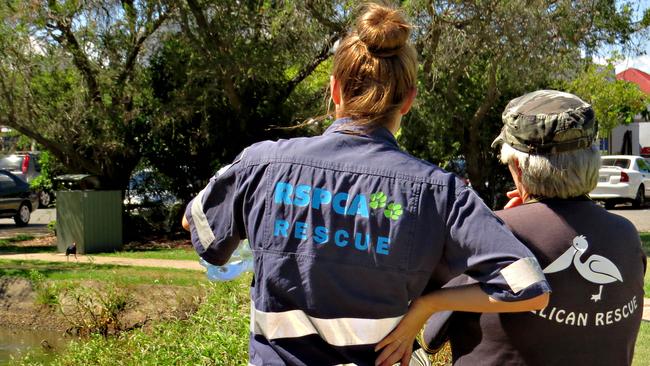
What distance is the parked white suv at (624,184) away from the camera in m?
23.4

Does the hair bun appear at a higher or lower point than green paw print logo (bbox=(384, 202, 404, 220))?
higher

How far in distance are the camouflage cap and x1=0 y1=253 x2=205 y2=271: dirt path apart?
9.55 metres

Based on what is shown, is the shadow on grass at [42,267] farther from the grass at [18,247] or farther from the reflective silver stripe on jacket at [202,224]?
the reflective silver stripe on jacket at [202,224]

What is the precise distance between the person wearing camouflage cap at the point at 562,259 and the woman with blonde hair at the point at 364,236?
206mm

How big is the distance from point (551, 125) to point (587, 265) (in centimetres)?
40

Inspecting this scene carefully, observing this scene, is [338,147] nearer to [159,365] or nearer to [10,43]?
[159,365]

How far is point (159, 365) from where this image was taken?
543 centimetres

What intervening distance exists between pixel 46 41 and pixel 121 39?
1301 millimetres

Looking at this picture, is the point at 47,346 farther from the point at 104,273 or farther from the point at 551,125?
the point at 551,125

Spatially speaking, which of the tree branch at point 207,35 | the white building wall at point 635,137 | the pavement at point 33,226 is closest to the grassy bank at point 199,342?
the tree branch at point 207,35

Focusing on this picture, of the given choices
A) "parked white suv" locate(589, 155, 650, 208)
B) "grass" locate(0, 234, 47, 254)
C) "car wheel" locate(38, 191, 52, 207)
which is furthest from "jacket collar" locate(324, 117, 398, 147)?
"car wheel" locate(38, 191, 52, 207)

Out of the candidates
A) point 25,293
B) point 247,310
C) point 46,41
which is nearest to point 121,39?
point 46,41

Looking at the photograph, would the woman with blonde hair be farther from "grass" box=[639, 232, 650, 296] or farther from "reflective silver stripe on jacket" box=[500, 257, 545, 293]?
"grass" box=[639, 232, 650, 296]

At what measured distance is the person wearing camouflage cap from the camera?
2.24 metres
